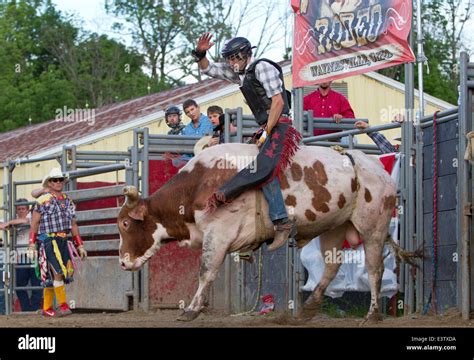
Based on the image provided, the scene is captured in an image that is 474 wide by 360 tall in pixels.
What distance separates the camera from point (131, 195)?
11.0 metres

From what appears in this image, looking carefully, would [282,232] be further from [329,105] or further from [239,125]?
[329,105]

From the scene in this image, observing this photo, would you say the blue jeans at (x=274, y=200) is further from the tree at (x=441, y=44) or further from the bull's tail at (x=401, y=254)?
the tree at (x=441, y=44)

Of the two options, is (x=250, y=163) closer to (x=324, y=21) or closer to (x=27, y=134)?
(x=324, y=21)

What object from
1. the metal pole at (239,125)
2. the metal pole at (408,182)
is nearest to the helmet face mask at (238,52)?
the metal pole at (408,182)

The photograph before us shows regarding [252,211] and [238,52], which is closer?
[252,211]

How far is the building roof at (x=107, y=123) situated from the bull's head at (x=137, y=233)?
17402mm

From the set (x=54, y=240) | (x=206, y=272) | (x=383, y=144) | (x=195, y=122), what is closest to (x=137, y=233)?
(x=206, y=272)

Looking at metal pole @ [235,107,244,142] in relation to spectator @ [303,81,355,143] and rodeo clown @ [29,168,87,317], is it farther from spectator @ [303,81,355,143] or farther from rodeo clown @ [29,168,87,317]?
rodeo clown @ [29,168,87,317]

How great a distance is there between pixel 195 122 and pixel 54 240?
2524 millimetres

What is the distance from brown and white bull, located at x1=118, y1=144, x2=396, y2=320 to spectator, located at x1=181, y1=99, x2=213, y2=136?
13.2ft

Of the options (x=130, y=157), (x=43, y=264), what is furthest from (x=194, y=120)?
(x=43, y=264)

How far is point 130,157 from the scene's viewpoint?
1545 centimetres
